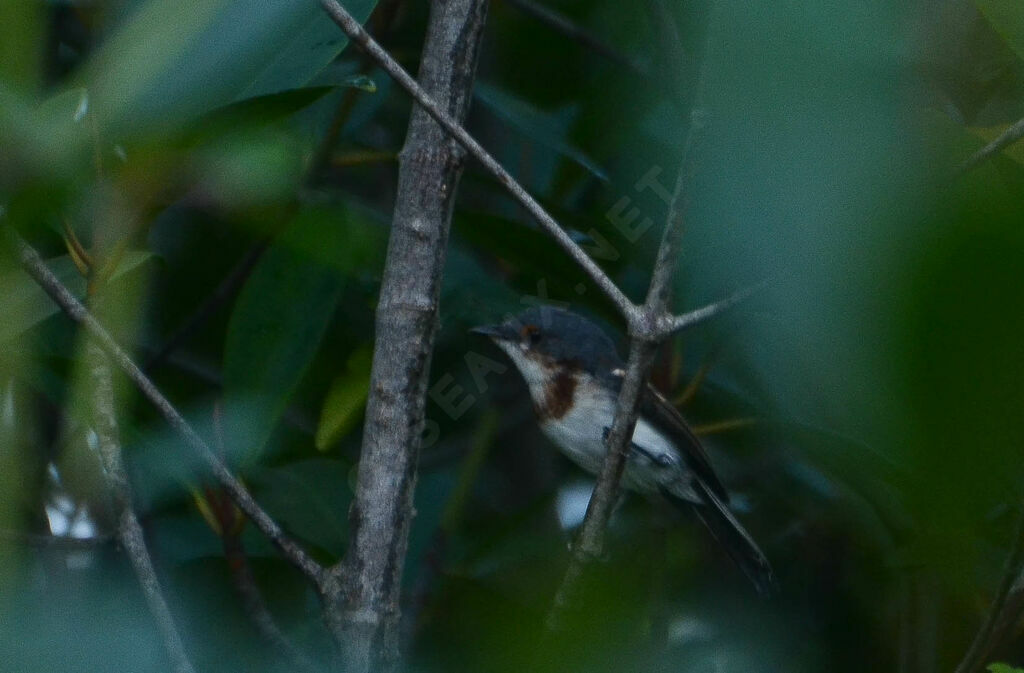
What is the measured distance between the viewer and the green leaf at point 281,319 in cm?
209

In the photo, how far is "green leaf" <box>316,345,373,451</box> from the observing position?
215 cm

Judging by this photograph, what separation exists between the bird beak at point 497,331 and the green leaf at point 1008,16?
6.23 ft

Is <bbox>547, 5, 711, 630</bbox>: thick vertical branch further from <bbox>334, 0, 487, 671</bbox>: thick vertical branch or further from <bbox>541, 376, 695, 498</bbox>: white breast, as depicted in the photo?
<bbox>541, 376, 695, 498</bbox>: white breast

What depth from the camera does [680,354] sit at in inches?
102

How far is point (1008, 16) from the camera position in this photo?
1111 millimetres

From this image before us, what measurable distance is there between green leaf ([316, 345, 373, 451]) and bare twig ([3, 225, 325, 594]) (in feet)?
1.77

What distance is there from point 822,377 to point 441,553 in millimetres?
1837

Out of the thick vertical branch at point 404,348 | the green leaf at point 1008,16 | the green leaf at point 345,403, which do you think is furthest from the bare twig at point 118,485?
the green leaf at point 1008,16

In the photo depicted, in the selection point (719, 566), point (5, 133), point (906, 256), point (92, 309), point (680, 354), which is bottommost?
point (719, 566)

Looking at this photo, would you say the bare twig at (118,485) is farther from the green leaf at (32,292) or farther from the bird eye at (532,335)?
the bird eye at (532,335)

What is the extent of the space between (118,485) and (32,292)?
16.5 inches

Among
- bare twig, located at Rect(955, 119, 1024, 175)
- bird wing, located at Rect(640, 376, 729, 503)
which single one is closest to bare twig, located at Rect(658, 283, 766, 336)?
bare twig, located at Rect(955, 119, 1024, 175)

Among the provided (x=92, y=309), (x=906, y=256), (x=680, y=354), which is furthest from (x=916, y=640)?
(x=906, y=256)

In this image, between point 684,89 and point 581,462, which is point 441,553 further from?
point 684,89
